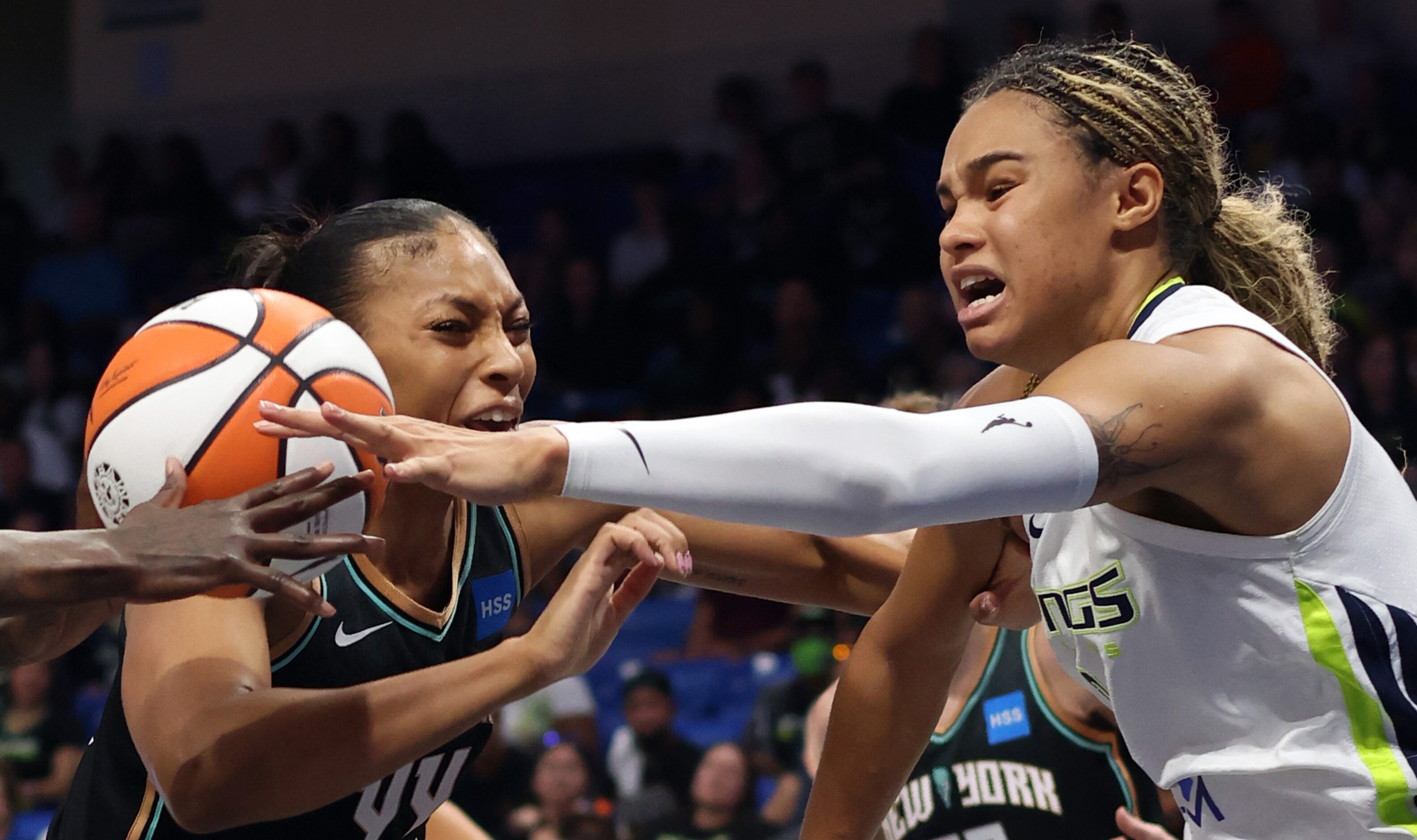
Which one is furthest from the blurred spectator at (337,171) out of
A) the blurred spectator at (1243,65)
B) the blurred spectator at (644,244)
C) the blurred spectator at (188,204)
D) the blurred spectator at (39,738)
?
the blurred spectator at (1243,65)

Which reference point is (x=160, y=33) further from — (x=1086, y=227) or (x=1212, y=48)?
(x=1086, y=227)

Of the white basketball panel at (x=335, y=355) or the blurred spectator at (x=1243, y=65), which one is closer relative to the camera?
the white basketball panel at (x=335, y=355)

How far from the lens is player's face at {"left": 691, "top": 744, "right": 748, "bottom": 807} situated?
19.8 feet

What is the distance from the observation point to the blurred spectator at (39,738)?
7.24 m

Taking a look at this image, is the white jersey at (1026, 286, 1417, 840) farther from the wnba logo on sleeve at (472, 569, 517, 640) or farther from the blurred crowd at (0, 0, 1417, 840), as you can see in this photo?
the blurred crowd at (0, 0, 1417, 840)

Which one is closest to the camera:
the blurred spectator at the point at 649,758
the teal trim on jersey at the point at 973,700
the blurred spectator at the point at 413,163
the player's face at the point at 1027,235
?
the player's face at the point at 1027,235

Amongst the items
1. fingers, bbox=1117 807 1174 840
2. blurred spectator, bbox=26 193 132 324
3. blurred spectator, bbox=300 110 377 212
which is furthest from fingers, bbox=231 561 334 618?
blurred spectator, bbox=26 193 132 324

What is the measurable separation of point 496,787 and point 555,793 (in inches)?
12.3

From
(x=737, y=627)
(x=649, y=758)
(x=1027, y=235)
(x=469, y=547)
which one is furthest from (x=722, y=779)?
(x=1027, y=235)

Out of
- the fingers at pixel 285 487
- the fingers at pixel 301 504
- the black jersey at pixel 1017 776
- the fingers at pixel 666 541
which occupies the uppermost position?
the fingers at pixel 285 487

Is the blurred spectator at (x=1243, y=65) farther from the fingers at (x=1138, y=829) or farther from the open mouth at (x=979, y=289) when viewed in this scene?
the open mouth at (x=979, y=289)

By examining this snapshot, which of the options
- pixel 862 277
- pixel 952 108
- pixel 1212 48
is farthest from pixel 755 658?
pixel 1212 48

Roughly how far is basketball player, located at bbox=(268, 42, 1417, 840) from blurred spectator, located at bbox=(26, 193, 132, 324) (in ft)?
32.6

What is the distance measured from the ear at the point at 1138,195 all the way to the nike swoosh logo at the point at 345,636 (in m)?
1.41
